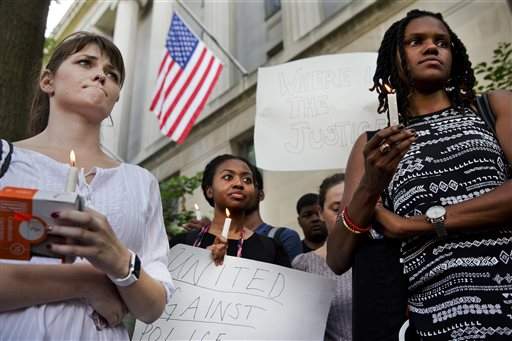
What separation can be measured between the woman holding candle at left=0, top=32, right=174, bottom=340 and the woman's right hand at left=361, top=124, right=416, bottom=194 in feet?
2.35

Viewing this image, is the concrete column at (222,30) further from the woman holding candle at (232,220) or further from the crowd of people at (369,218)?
the crowd of people at (369,218)

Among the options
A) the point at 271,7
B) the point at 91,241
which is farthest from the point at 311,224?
the point at 271,7

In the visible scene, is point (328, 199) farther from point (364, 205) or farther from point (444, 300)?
point (444, 300)

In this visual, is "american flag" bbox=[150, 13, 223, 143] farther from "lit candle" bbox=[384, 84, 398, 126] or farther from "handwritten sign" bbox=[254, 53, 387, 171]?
"lit candle" bbox=[384, 84, 398, 126]

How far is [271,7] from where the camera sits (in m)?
13.2

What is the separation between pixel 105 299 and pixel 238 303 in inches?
45.6

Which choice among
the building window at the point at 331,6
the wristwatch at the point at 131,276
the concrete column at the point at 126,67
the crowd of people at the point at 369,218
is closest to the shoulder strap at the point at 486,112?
the crowd of people at the point at 369,218

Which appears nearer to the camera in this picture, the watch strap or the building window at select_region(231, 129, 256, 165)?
the watch strap

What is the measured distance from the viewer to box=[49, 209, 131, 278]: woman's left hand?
1.19m

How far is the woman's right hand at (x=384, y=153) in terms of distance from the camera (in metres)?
1.71

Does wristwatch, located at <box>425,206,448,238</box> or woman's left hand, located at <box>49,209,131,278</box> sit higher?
wristwatch, located at <box>425,206,448,238</box>

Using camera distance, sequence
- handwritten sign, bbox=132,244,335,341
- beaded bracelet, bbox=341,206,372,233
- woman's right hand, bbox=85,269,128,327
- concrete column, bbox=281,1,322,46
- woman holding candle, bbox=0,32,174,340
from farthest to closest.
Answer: concrete column, bbox=281,1,322,46 < handwritten sign, bbox=132,244,335,341 < beaded bracelet, bbox=341,206,372,233 < woman's right hand, bbox=85,269,128,327 < woman holding candle, bbox=0,32,174,340

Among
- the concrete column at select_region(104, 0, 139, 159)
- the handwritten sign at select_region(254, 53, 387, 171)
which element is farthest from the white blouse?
the concrete column at select_region(104, 0, 139, 159)

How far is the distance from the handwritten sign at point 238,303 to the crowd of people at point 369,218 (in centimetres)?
68
